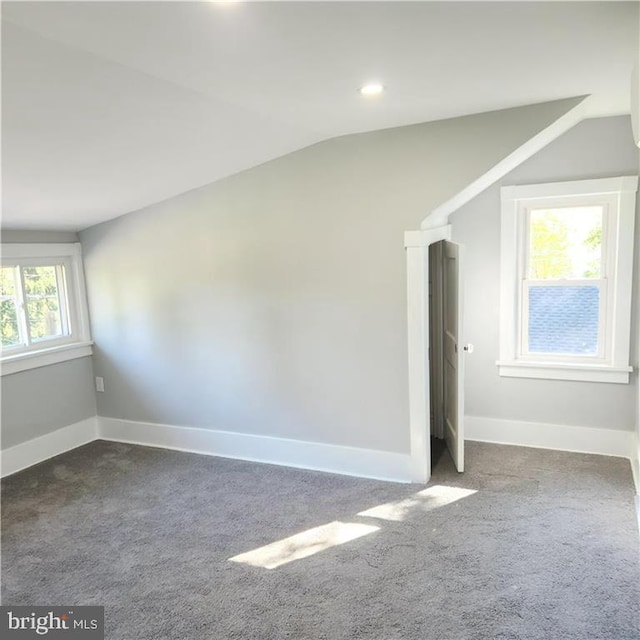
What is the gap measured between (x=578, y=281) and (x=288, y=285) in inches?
83.8

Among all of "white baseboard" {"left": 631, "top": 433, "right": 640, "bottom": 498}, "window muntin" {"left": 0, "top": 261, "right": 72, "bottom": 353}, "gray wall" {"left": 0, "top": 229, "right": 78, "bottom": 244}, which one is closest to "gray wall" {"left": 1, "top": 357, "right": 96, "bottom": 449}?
"window muntin" {"left": 0, "top": 261, "right": 72, "bottom": 353}

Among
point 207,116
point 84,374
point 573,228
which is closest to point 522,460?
point 573,228

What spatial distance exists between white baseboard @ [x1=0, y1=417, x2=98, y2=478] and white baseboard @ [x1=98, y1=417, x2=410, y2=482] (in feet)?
0.40

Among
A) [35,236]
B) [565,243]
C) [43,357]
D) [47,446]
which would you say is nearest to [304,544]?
[47,446]

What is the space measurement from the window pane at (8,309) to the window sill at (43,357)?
0.14 m

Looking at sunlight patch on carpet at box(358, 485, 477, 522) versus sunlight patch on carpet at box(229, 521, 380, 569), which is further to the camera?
sunlight patch on carpet at box(358, 485, 477, 522)

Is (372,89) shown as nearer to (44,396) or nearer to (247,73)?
(247,73)

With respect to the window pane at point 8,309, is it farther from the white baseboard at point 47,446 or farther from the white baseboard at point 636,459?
the white baseboard at point 636,459

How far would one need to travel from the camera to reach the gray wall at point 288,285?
320cm

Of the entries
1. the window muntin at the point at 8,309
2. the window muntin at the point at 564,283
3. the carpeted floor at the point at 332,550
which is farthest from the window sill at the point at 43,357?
the window muntin at the point at 564,283

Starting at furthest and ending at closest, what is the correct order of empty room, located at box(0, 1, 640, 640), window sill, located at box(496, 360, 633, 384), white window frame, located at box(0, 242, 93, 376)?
white window frame, located at box(0, 242, 93, 376) → window sill, located at box(496, 360, 633, 384) → empty room, located at box(0, 1, 640, 640)

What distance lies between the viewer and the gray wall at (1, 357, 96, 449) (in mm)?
3770

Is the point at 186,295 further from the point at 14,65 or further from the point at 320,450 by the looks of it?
the point at 14,65

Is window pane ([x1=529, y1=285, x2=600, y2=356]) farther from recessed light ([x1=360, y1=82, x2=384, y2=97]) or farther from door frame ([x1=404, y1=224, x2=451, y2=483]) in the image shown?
recessed light ([x1=360, y1=82, x2=384, y2=97])
